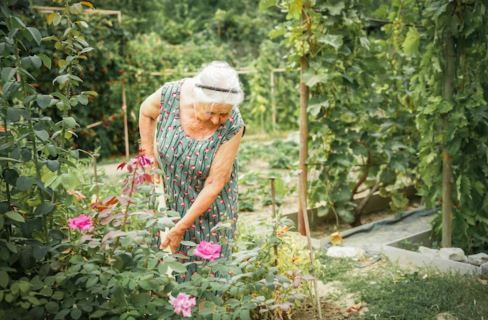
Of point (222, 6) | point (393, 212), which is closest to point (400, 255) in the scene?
point (393, 212)

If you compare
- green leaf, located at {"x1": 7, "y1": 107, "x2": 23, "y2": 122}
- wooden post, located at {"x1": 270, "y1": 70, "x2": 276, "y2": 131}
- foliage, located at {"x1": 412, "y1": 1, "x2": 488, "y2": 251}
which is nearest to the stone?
foliage, located at {"x1": 412, "y1": 1, "x2": 488, "y2": 251}

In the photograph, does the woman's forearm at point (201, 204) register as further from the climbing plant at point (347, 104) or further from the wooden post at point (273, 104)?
the wooden post at point (273, 104)

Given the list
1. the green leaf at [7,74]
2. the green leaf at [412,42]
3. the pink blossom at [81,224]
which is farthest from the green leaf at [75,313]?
the green leaf at [412,42]

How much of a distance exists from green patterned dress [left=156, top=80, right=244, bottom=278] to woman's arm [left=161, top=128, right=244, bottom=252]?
0.04 metres

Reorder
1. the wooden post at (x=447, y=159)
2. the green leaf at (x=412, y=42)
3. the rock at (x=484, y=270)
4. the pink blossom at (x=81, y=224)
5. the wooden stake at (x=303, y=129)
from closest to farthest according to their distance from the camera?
the pink blossom at (x=81, y=224), the rock at (x=484, y=270), the wooden post at (x=447, y=159), the green leaf at (x=412, y=42), the wooden stake at (x=303, y=129)

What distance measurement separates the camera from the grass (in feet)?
11.6

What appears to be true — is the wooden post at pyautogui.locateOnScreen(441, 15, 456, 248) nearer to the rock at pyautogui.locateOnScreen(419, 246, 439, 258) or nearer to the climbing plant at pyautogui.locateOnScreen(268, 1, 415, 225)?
the rock at pyautogui.locateOnScreen(419, 246, 439, 258)

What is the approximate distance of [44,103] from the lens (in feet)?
7.09

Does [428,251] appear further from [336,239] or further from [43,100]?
[43,100]

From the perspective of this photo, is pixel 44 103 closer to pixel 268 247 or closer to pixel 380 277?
pixel 268 247

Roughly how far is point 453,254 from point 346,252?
84 centimetres

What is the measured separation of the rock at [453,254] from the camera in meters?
4.45

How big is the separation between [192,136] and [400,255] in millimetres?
2219

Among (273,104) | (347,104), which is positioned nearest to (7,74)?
(347,104)
